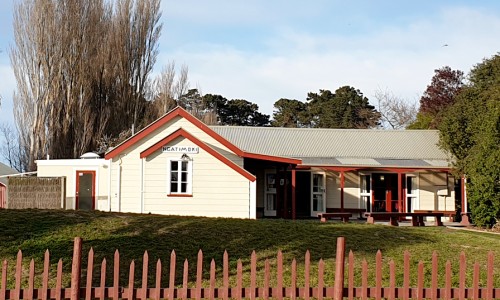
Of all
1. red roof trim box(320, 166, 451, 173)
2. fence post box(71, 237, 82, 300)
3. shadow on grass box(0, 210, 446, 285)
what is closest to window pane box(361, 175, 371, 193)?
red roof trim box(320, 166, 451, 173)

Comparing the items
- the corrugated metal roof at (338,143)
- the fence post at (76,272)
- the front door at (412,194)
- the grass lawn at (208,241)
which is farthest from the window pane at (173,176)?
the fence post at (76,272)

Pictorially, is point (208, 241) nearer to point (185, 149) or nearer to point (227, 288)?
point (227, 288)

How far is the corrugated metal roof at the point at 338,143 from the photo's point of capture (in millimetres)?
33469

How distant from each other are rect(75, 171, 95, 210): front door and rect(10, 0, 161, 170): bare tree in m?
16.4

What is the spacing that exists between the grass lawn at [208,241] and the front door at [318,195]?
1414cm

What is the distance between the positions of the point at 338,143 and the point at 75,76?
20060 mm

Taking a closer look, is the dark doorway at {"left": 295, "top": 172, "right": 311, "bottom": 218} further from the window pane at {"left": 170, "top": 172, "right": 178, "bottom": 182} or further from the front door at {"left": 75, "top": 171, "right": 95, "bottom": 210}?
the front door at {"left": 75, "top": 171, "right": 95, "bottom": 210}

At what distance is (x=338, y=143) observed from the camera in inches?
1375

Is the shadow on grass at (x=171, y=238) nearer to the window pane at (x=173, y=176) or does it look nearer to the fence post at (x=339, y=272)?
the fence post at (x=339, y=272)

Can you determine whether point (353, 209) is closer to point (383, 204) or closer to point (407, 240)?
point (383, 204)

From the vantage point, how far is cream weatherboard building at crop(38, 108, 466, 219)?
24500mm

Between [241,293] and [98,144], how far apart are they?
3988 centimetres

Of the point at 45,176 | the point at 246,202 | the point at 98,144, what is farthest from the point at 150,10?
the point at 246,202

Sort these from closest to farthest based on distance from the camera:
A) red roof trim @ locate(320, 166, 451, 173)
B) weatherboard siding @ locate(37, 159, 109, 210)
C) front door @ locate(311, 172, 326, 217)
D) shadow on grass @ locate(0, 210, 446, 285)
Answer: shadow on grass @ locate(0, 210, 446, 285), weatherboard siding @ locate(37, 159, 109, 210), red roof trim @ locate(320, 166, 451, 173), front door @ locate(311, 172, 326, 217)
